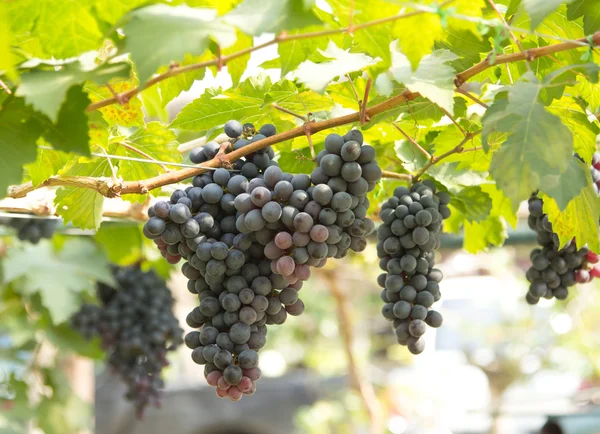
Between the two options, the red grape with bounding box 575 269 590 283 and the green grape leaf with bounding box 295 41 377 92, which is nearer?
the green grape leaf with bounding box 295 41 377 92

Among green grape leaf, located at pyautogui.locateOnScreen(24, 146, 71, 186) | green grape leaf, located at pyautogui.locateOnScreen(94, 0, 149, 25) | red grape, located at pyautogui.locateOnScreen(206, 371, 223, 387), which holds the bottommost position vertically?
red grape, located at pyautogui.locateOnScreen(206, 371, 223, 387)

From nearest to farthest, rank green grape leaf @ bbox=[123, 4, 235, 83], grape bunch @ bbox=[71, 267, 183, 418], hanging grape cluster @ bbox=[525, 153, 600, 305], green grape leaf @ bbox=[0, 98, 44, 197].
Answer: green grape leaf @ bbox=[123, 4, 235, 83]
green grape leaf @ bbox=[0, 98, 44, 197]
hanging grape cluster @ bbox=[525, 153, 600, 305]
grape bunch @ bbox=[71, 267, 183, 418]

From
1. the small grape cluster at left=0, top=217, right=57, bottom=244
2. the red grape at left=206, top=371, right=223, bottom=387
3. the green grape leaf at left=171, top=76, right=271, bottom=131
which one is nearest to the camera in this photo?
the red grape at left=206, top=371, right=223, bottom=387

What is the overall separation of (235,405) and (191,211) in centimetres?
357

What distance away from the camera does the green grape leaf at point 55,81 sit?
0.69 m

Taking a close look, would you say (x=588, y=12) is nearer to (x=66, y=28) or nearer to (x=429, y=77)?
(x=429, y=77)

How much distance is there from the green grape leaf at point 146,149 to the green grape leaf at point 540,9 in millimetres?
570

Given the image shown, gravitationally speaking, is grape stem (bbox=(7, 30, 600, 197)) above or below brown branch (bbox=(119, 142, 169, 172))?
above

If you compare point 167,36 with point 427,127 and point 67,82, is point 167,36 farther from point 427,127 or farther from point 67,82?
point 427,127

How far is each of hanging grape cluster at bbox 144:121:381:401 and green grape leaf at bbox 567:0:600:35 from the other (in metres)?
0.36

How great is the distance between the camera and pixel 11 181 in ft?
2.53

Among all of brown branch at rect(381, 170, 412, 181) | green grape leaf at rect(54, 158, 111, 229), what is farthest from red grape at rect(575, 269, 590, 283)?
green grape leaf at rect(54, 158, 111, 229)

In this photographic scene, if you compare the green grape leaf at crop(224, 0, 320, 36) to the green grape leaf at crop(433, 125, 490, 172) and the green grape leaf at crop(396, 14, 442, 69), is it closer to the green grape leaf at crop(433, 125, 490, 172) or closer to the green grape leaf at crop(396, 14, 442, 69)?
the green grape leaf at crop(396, 14, 442, 69)

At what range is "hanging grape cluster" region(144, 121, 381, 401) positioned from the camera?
865 mm
